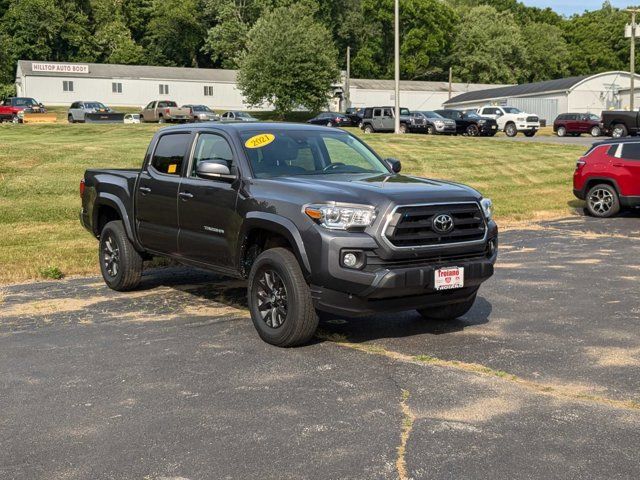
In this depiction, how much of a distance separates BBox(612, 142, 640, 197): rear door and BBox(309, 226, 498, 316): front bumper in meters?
11.3

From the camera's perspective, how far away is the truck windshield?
7.52m

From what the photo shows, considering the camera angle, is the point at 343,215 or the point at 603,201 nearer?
the point at 343,215

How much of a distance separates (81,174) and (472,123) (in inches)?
1212

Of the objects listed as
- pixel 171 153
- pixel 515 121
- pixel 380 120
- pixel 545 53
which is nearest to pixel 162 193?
pixel 171 153

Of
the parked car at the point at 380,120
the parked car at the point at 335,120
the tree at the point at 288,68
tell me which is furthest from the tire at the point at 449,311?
the tree at the point at 288,68

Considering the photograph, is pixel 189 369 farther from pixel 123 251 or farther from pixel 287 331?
pixel 123 251

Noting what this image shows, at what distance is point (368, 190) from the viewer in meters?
6.58

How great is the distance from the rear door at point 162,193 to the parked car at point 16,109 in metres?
44.5

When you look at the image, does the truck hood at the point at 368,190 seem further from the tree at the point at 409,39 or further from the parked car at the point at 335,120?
the tree at the point at 409,39

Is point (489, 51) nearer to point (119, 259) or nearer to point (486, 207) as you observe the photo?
point (119, 259)

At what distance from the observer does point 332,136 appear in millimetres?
8234

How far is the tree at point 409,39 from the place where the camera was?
98000 mm

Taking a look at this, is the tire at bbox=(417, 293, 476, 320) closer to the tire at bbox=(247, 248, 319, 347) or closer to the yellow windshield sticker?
the tire at bbox=(247, 248, 319, 347)

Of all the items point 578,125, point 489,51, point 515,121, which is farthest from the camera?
point 489,51
